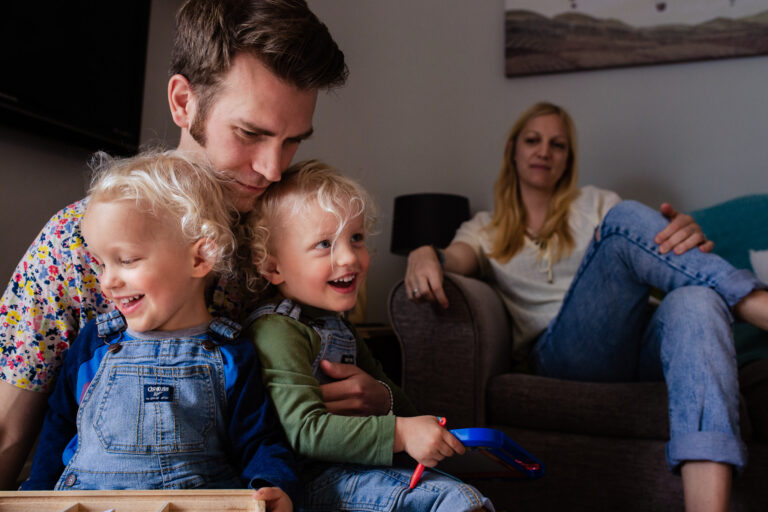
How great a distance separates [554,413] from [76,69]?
1.83m

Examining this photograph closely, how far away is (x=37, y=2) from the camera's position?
185cm

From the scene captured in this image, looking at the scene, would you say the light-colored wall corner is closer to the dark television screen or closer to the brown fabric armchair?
the dark television screen

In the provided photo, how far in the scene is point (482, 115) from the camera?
301 centimetres

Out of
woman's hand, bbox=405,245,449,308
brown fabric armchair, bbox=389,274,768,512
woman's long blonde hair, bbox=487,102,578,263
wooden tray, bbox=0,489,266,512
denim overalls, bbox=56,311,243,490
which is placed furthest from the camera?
woman's long blonde hair, bbox=487,102,578,263

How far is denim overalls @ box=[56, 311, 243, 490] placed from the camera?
773 mm

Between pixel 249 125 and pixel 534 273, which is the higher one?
pixel 249 125

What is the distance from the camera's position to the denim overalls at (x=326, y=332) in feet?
3.18

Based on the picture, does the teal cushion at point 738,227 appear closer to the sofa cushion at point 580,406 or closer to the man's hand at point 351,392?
the sofa cushion at point 580,406

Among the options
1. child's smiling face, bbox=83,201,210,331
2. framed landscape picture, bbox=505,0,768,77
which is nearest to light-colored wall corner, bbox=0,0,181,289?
child's smiling face, bbox=83,201,210,331

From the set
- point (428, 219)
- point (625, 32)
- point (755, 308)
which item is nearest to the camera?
point (755, 308)

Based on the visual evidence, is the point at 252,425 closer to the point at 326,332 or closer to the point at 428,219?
the point at 326,332

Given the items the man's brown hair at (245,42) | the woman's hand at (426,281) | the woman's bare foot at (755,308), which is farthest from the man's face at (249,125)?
the woman's bare foot at (755,308)

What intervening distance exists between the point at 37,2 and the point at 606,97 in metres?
2.27

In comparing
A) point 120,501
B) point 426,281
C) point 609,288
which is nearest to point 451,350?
point 426,281
